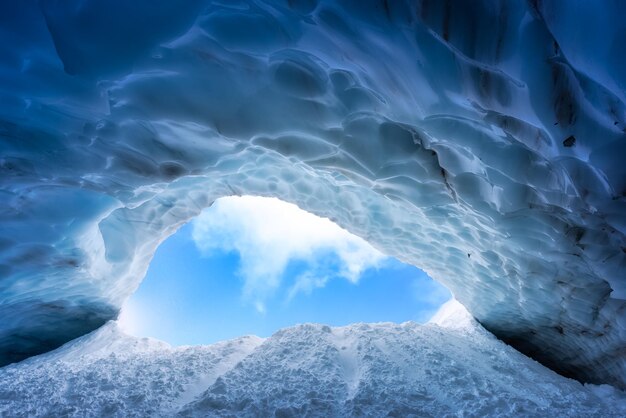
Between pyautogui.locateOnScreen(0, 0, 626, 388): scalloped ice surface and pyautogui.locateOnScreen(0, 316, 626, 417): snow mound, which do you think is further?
pyautogui.locateOnScreen(0, 316, 626, 417): snow mound

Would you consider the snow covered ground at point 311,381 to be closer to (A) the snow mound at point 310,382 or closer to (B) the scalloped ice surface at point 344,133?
(A) the snow mound at point 310,382

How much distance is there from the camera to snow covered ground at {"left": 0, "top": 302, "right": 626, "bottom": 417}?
3117 mm

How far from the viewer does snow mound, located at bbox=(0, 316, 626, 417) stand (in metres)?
3.12

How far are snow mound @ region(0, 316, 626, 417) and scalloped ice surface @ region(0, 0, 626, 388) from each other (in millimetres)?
977

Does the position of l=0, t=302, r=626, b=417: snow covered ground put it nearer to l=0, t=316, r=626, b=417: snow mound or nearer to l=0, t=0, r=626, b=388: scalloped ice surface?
l=0, t=316, r=626, b=417: snow mound

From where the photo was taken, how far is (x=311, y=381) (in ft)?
11.5

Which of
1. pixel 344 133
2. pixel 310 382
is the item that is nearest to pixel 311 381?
pixel 310 382

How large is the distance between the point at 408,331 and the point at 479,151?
10.1ft

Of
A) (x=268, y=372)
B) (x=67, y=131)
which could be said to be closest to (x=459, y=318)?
(x=268, y=372)

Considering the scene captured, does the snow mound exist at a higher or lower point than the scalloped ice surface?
lower

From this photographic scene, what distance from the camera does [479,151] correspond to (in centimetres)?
285

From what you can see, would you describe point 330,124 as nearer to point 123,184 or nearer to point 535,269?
point 123,184

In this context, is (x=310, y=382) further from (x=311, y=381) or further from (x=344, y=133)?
(x=344, y=133)

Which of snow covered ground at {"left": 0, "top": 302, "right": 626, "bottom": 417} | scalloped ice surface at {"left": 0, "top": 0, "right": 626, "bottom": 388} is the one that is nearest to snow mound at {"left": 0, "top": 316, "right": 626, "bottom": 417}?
snow covered ground at {"left": 0, "top": 302, "right": 626, "bottom": 417}
